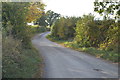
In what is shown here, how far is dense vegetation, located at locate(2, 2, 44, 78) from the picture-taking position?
7852 millimetres

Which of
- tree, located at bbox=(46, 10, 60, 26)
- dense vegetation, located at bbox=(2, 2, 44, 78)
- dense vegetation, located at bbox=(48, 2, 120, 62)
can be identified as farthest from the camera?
tree, located at bbox=(46, 10, 60, 26)

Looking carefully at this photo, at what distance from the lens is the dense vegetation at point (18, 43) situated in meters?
7.85

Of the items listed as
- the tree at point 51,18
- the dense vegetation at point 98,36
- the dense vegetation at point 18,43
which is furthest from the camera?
the tree at point 51,18

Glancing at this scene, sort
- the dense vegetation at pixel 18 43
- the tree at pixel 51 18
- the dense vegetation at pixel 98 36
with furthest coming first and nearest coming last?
1. the tree at pixel 51 18
2. the dense vegetation at pixel 98 36
3. the dense vegetation at pixel 18 43

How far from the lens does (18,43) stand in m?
10.3

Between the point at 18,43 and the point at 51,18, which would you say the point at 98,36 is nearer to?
the point at 18,43

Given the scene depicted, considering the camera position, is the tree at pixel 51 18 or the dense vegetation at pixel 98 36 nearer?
the dense vegetation at pixel 98 36

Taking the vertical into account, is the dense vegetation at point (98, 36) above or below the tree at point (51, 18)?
below

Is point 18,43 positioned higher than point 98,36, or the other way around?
point 18,43

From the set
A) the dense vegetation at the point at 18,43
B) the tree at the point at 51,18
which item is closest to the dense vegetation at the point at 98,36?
the dense vegetation at the point at 18,43

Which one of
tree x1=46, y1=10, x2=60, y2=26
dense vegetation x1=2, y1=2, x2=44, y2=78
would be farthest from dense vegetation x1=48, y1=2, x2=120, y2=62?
tree x1=46, y1=10, x2=60, y2=26

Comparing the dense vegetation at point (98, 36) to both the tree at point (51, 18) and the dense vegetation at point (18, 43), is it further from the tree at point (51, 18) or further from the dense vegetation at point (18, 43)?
the tree at point (51, 18)

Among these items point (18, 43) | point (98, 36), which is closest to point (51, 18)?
point (98, 36)

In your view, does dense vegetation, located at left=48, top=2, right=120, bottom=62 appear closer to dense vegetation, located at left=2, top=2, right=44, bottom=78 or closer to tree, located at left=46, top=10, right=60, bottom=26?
dense vegetation, located at left=2, top=2, right=44, bottom=78
